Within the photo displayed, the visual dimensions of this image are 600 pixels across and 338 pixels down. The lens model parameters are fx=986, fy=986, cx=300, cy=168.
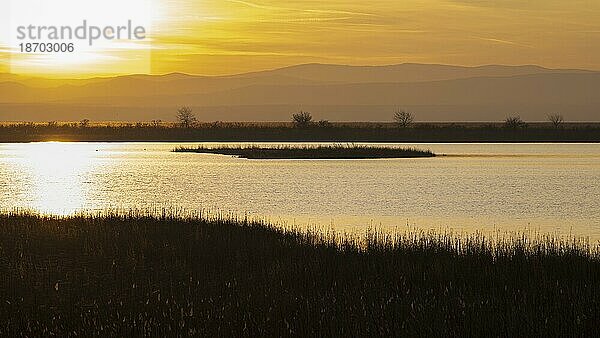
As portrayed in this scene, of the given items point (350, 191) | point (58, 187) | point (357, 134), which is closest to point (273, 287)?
point (350, 191)

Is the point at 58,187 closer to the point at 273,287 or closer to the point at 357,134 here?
the point at 273,287

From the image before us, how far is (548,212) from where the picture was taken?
117ft

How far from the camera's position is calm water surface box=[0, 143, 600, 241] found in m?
33.6

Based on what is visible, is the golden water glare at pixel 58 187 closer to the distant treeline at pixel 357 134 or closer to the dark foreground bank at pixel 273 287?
the dark foreground bank at pixel 273 287

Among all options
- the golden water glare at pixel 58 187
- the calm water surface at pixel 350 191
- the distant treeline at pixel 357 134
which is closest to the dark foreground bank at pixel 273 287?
the calm water surface at pixel 350 191

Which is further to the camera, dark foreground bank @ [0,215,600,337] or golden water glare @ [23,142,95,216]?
golden water glare @ [23,142,95,216]

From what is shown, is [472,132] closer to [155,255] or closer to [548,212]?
[548,212]

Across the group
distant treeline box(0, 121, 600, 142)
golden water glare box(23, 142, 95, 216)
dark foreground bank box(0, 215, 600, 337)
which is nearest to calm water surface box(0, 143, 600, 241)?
golden water glare box(23, 142, 95, 216)

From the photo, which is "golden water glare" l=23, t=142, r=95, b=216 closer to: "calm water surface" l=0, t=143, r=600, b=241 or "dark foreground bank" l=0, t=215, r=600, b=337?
"calm water surface" l=0, t=143, r=600, b=241

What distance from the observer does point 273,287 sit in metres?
15.9

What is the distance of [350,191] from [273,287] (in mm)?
30999

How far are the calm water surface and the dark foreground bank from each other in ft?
31.2

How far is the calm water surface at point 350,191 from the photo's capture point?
3359cm

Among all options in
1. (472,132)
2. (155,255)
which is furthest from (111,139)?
(155,255)
